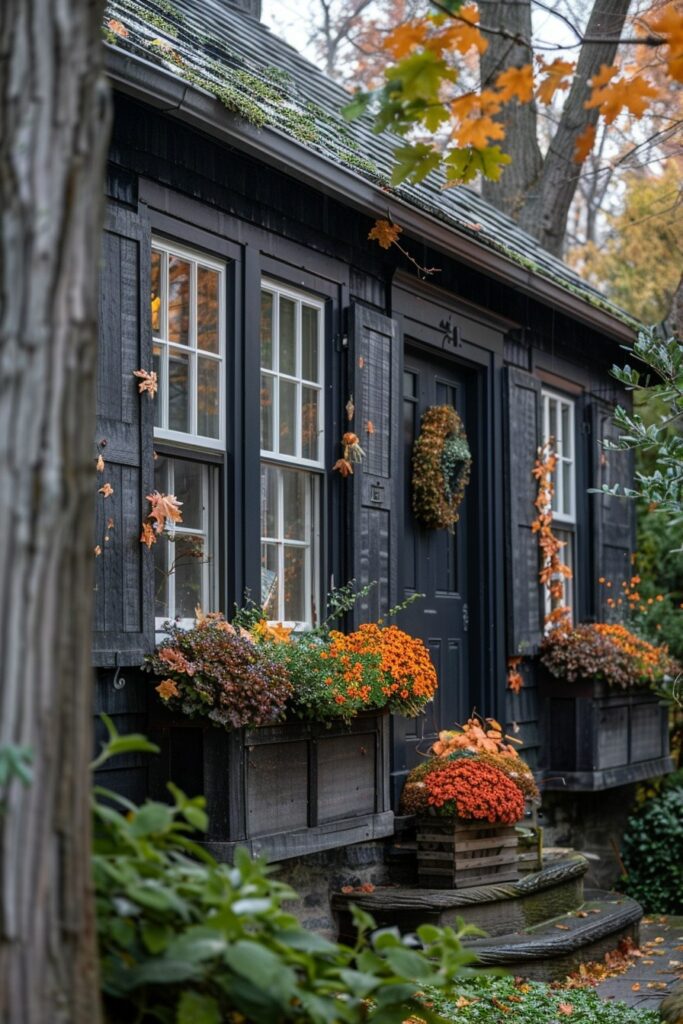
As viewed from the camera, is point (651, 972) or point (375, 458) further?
point (375, 458)

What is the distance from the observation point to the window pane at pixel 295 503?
23.6 feet

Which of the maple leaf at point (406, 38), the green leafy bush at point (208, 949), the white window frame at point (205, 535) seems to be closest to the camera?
the green leafy bush at point (208, 949)

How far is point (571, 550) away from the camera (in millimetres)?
10594

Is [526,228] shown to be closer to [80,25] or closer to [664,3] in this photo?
[664,3]

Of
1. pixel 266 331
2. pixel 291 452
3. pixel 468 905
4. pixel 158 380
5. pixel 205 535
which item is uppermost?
pixel 266 331

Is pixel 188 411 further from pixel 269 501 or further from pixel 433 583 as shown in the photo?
pixel 433 583

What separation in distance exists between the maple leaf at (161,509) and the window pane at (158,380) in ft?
1.39

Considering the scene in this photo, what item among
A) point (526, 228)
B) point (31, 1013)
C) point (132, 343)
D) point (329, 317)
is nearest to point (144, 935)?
point (31, 1013)

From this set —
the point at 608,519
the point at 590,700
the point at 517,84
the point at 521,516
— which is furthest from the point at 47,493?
the point at 608,519

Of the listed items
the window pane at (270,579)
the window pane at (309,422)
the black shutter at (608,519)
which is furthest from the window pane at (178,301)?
the black shutter at (608,519)

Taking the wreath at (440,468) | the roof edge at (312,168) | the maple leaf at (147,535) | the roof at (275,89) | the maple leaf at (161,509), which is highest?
the roof at (275,89)

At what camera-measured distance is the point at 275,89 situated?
7.68 m

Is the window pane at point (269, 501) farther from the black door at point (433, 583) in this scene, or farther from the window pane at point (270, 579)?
the black door at point (433, 583)

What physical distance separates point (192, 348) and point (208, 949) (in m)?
4.08
